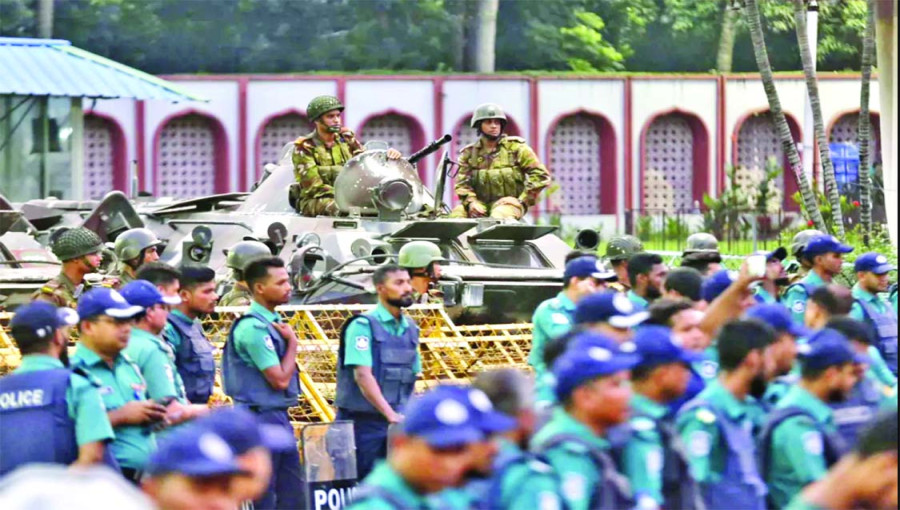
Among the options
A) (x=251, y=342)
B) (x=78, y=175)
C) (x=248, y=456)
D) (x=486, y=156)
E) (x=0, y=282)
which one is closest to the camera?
(x=248, y=456)

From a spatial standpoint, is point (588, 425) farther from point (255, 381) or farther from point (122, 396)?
point (255, 381)

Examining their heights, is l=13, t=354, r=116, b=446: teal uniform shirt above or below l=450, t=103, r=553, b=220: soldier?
below

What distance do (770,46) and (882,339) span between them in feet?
104

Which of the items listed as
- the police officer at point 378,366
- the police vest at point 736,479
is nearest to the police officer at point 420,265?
the police officer at point 378,366

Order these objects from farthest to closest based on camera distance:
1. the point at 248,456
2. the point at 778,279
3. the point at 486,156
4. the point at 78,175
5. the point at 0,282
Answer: the point at 78,175 → the point at 486,156 → the point at 0,282 → the point at 778,279 → the point at 248,456

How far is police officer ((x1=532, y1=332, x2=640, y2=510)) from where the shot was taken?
671cm

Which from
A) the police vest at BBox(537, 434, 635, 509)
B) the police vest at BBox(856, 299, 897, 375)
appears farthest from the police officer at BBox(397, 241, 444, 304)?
the police vest at BBox(537, 434, 635, 509)

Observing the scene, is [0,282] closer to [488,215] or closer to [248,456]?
[488,215]

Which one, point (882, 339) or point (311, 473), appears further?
point (882, 339)

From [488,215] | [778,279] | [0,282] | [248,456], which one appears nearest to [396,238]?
[488,215]

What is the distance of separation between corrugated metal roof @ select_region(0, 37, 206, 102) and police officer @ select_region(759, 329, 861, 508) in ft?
75.0

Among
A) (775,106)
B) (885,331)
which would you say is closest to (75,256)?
(885,331)

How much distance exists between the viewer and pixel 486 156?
17859 mm

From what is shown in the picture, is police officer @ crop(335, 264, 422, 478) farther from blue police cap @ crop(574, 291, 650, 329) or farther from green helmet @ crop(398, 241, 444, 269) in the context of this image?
blue police cap @ crop(574, 291, 650, 329)
